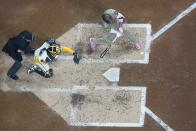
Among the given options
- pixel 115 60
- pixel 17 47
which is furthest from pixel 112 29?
pixel 17 47

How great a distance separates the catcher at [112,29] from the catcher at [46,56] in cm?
79

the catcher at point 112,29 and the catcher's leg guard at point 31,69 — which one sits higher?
the catcher at point 112,29

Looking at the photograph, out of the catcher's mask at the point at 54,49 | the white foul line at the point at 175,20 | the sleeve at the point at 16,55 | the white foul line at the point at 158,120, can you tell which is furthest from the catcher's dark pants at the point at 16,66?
the white foul line at the point at 158,120

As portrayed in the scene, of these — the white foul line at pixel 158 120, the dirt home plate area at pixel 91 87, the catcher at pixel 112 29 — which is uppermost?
the catcher at pixel 112 29

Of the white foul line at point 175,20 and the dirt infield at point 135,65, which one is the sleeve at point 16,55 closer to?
the dirt infield at point 135,65

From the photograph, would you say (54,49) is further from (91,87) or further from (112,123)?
(112,123)

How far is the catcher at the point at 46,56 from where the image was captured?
12500mm

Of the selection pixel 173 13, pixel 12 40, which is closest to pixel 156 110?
pixel 173 13

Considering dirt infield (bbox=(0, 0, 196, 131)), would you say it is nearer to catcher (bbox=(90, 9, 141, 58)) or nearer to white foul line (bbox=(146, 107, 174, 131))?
white foul line (bbox=(146, 107, 174, 131))

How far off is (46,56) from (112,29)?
196 centimetres

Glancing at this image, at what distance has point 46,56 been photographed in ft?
41.2

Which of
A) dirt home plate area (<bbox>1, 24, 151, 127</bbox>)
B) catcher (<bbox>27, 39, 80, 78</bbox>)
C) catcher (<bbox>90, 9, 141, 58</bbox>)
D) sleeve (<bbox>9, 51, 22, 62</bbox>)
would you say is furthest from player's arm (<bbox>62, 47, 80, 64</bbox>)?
sleeve (<bbox>9, 51, 22, 62</bbox>)

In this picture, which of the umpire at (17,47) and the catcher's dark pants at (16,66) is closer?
the umpire at (17,47)

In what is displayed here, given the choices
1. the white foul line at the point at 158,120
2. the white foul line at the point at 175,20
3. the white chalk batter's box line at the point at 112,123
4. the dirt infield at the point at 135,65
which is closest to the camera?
the white foul line at the point at 158,120
